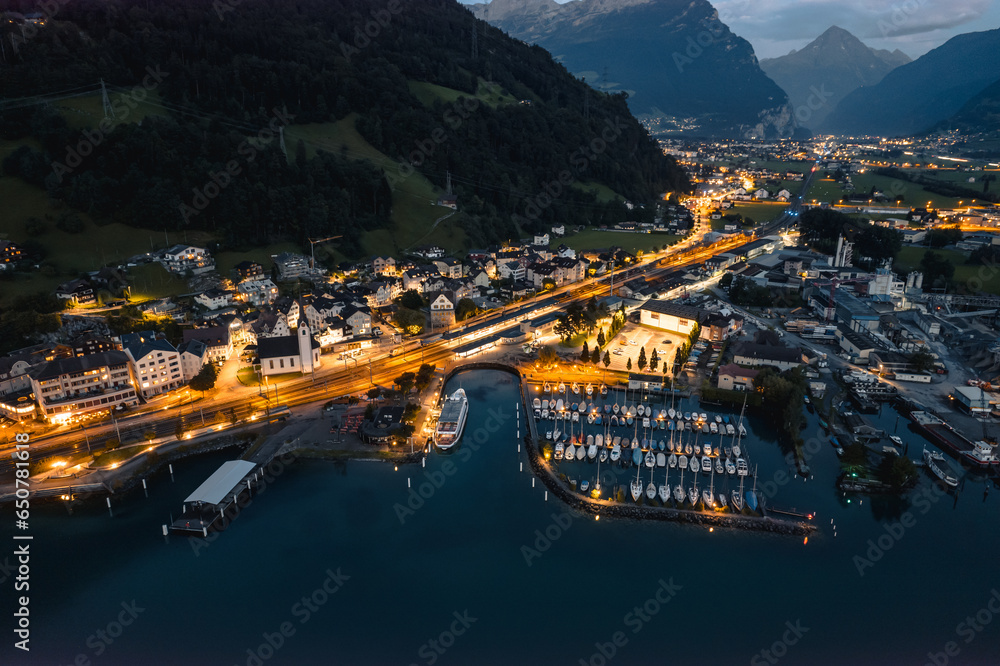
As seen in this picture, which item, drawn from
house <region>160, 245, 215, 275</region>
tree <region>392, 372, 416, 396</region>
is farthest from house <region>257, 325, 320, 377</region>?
house <region>160, 245, 215, 275</region>

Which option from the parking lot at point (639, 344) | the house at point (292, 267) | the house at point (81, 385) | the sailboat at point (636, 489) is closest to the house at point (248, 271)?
the house at point (292, 267)

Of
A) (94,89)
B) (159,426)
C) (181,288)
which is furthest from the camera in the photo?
(94,89)

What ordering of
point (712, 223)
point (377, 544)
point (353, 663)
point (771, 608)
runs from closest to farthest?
point (353, 663) < point (771, 608) < point (377, 544) < point (712, 223)

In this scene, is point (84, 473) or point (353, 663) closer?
point (353, 663)

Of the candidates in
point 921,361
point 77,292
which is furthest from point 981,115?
point 77,292

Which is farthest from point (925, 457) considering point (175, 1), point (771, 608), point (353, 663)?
point (175, 1)

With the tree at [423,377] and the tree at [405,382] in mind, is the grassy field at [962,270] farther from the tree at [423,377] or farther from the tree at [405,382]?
the tree at [405,382]

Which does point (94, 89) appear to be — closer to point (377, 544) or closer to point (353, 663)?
point (377, 544)

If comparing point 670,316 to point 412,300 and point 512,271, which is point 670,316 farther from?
point 412,300
